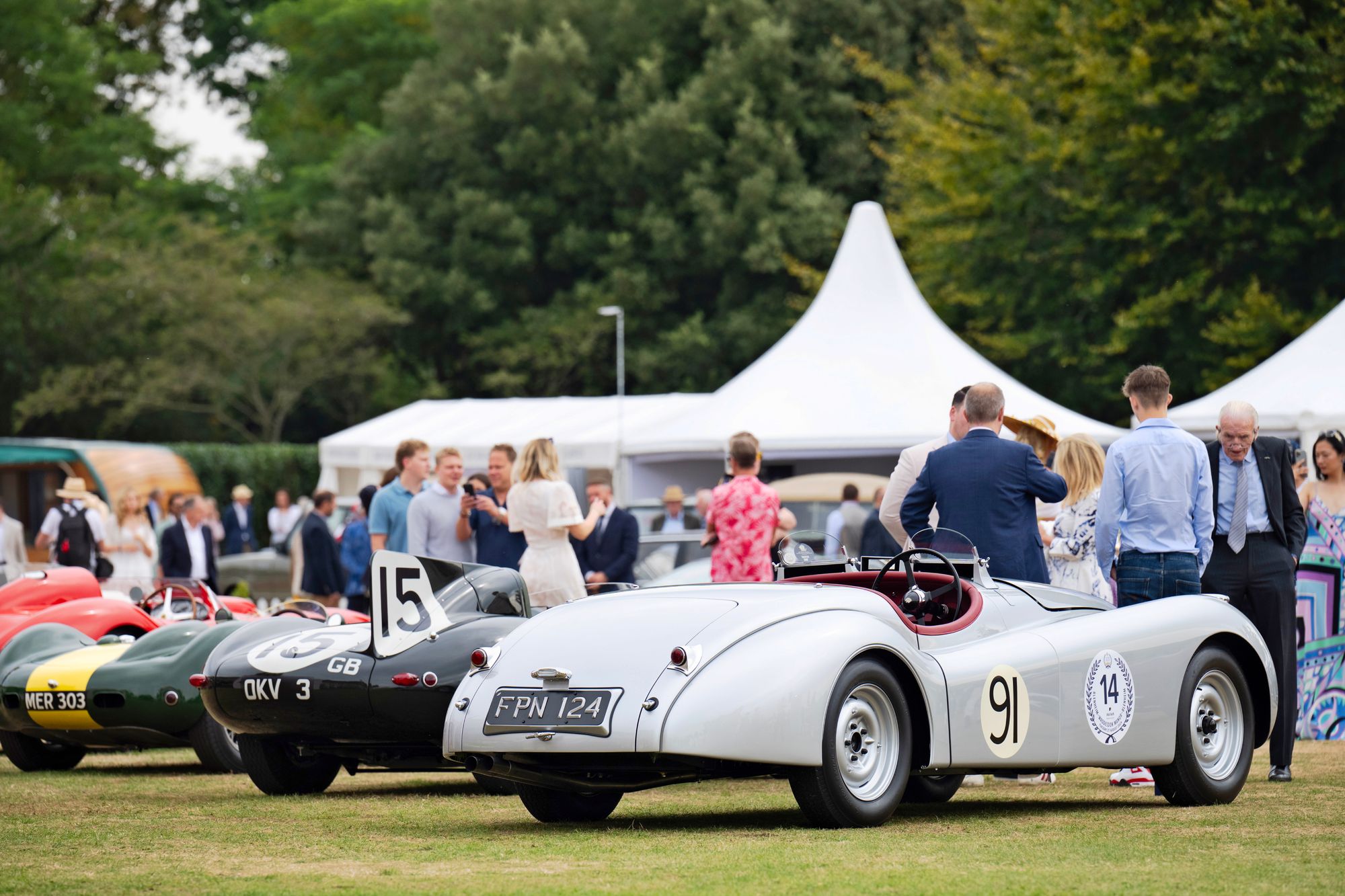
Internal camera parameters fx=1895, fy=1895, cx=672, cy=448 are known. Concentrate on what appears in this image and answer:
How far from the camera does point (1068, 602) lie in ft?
26.1

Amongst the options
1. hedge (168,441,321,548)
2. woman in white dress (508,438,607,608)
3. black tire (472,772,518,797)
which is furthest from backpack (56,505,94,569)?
hedge (168,441,321,548)

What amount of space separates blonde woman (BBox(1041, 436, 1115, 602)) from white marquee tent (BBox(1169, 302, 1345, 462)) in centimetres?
901

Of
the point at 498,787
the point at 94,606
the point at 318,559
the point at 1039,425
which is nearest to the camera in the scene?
the point at 498,787

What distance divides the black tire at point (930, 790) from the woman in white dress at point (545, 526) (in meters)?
3.15

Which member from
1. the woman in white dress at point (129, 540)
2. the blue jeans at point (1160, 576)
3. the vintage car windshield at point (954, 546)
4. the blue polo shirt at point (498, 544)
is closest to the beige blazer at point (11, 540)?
the woman in white dress at point (129, 540)

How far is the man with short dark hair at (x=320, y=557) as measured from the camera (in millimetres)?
17531

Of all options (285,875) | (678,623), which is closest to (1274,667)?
(678,623)

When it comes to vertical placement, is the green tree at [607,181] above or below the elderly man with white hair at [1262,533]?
above

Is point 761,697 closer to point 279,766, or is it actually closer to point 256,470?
point 279,766

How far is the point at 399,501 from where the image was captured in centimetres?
1240

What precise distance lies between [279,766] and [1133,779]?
4050 millimetres

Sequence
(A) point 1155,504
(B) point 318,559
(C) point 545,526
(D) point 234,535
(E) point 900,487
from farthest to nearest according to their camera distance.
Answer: (D) point 234,535 → (B) point 318,559 → (C) point 545,526 → (E) point 900,487 → (A) point 1155,504

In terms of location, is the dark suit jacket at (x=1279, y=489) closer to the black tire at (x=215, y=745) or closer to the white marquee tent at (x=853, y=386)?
the black tire at (x=215, y=745)

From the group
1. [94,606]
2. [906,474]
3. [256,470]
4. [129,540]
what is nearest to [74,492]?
[129,540]
